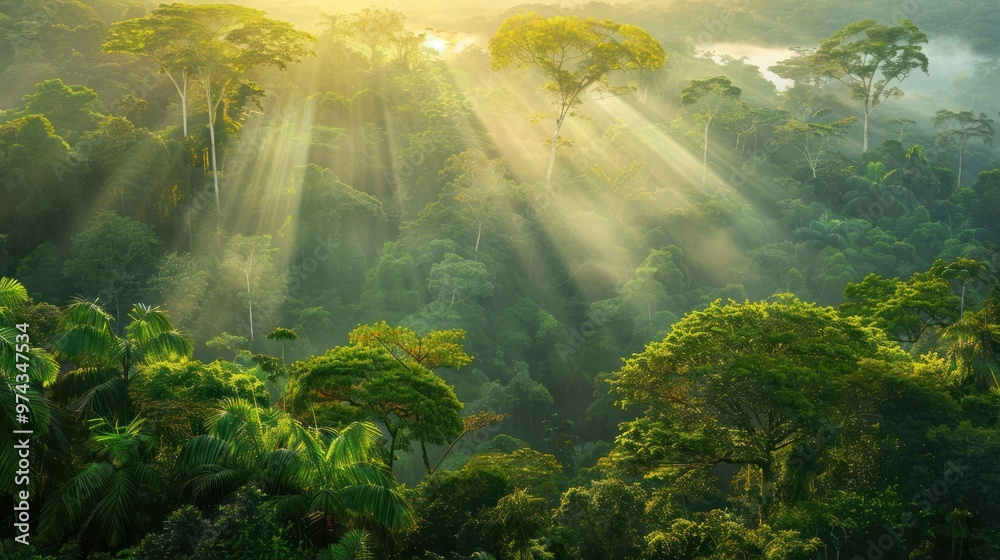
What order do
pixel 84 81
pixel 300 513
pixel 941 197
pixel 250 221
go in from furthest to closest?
pixel 941 197, pixel 84 81, pixel 250 221, pixel 300 513

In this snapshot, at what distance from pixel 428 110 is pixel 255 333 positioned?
18286 mm

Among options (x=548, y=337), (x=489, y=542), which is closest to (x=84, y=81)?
(x=548, y=337)

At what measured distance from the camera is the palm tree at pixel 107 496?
10.5 metres

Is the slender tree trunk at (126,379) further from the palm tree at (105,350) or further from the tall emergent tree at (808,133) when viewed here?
the tall emergent tree at (808,133)

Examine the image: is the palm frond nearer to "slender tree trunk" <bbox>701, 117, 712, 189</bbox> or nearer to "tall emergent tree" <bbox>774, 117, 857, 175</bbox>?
"slender tree trunk" <bbox>701, 117, 712, 189</bbox>

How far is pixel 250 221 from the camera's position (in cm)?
3612

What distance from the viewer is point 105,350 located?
1297cm

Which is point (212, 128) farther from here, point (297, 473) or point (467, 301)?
point (297, 473)

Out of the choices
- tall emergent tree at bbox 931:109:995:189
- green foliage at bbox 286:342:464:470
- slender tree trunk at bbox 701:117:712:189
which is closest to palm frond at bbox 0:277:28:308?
green foliage at bbox 286:342:464:470

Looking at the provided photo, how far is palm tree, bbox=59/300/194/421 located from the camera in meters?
12.8

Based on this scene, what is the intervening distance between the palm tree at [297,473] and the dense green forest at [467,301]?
0.05 metres

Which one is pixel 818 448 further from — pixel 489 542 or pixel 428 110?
pixel 428 110

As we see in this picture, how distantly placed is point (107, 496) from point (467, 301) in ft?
79.7

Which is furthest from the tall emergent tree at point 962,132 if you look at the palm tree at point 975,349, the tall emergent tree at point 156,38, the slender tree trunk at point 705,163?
the tall emergent tree at point 156,38
